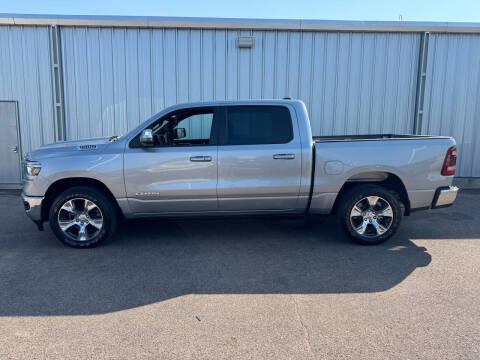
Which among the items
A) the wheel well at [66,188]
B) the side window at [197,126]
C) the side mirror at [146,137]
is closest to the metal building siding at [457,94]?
the side window at [197,126]

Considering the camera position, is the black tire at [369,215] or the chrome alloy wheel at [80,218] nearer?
the chrome alloy wheel at [80,218]

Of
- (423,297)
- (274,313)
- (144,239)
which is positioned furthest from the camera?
(144,239)

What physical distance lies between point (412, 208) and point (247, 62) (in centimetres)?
559

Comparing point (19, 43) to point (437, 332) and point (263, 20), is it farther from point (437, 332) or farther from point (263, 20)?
point (437, 332)

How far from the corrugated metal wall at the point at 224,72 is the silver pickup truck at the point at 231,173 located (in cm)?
423

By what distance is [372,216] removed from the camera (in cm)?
508

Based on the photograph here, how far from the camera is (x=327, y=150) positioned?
489 centimetres

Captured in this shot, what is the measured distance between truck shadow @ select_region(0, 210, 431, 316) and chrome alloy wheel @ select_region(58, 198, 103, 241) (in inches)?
9.9

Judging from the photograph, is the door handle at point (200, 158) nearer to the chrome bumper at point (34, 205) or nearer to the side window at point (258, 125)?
the side window at point (258, 125)

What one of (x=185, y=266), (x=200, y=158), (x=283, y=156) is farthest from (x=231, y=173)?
(x=185, y=266)

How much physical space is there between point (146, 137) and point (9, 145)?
6384 millimetres

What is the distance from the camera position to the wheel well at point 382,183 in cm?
507

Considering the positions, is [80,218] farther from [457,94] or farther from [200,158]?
[457,94]

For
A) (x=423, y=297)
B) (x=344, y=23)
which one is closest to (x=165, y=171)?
(x=423, y=297)
